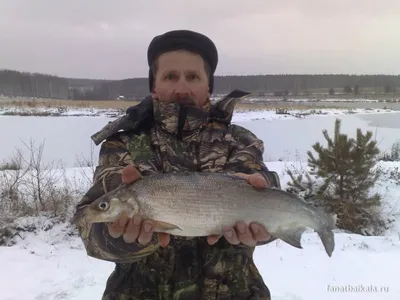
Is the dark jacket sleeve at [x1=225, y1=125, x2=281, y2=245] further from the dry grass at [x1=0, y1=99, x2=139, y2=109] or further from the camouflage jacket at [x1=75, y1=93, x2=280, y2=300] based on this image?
the dry grass at [x1=0, y1=99, x2=139, y2=109]

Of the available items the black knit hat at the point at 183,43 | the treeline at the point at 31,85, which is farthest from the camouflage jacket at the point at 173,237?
the treeline at the point at 31,85

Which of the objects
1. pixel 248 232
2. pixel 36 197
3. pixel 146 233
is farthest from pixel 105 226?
pixel 36 197

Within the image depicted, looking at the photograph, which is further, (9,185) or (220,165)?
(9,185)

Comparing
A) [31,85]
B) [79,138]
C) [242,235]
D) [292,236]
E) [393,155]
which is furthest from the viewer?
[31,85]

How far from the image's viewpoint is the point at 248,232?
2.19 meters

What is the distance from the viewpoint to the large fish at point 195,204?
6.93 feet

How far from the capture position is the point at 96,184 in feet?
7.45

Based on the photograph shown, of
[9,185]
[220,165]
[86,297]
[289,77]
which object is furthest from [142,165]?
[289,77]

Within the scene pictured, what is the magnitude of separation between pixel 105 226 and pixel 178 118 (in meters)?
0.75

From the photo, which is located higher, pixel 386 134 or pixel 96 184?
pixel 96 184

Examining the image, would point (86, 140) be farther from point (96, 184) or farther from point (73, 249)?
point (96, 184)

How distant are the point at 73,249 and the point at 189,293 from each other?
475 centimetres

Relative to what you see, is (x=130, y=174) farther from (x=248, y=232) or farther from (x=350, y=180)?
(x=350, y=180)

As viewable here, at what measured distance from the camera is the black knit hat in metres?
2.46
